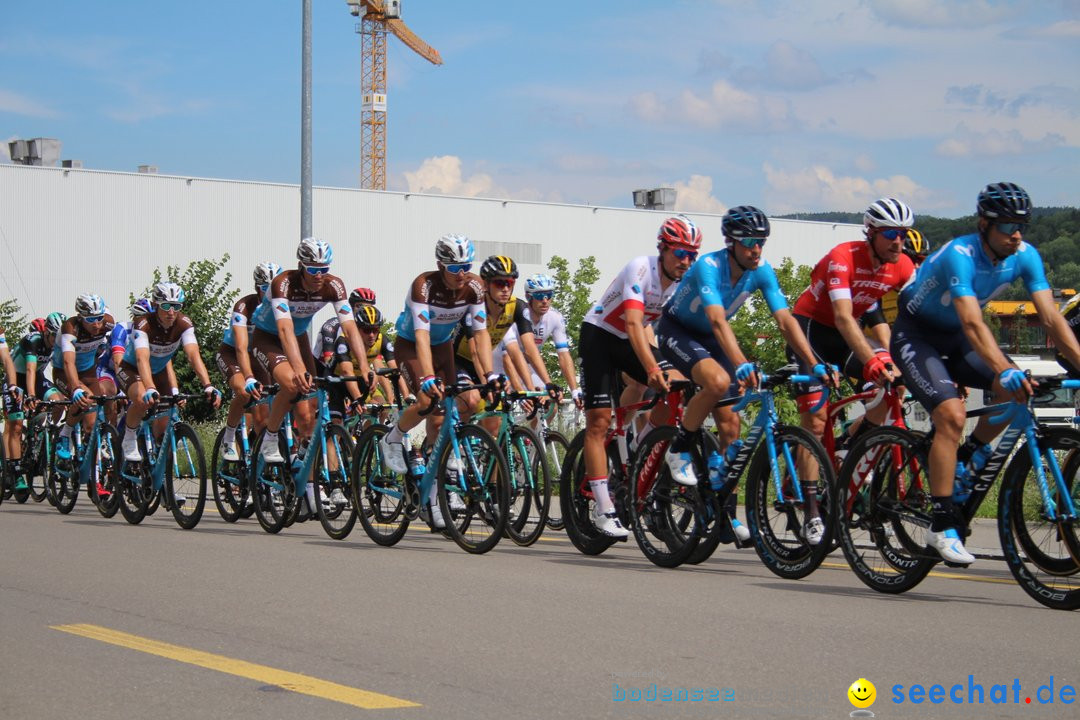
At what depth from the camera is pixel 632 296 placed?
9.66 metres

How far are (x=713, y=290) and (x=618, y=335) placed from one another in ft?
3.92

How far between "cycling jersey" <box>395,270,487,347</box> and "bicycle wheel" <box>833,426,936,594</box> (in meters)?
3.93

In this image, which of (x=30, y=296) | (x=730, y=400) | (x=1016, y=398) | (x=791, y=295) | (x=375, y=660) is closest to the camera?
(x=375, y=660)

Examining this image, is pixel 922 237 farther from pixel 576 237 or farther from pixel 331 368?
pixel 576 237

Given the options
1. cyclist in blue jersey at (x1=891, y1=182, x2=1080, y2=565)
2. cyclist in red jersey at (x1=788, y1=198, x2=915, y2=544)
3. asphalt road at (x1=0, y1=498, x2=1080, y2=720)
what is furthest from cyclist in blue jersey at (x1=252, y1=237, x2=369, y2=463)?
cyclist in blue jersey at (x1=891, y1=182, x2=1080, y2=565)

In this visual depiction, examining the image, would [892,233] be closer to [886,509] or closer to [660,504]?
[886,509]

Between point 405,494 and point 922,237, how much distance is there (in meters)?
4.25

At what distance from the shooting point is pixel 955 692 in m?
5.42

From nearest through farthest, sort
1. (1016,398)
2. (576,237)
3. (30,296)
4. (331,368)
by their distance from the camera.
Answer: (1016,398) → (331,368) → (30,296) → (576,237)

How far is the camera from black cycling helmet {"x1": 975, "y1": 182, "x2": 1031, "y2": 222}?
739cm

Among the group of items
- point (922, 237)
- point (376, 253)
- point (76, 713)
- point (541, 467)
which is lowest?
point (76, 713)

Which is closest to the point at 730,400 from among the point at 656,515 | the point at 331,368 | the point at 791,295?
the point at 656,515

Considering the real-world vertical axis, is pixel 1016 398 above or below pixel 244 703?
above

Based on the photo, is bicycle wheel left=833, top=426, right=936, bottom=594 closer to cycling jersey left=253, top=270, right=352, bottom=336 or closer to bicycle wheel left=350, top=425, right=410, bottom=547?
bicycle wheel left=350, top=425, right=410, bottom=547
